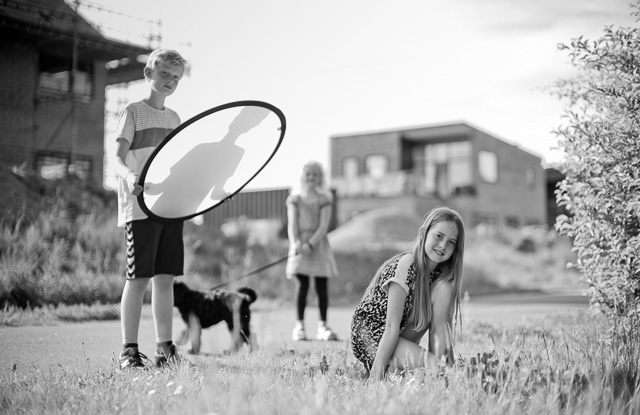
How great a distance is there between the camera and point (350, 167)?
38.4 meters

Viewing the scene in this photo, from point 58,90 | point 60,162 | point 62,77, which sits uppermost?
point 62,77

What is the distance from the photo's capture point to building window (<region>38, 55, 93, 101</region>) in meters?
18.0

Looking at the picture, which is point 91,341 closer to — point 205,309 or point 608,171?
point 205,309

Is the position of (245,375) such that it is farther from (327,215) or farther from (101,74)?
(101,74)

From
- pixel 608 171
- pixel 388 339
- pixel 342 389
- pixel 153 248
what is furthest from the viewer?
pixel 608 171

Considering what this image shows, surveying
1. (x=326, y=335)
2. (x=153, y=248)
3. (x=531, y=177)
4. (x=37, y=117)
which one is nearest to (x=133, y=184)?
(x=153, y=248)

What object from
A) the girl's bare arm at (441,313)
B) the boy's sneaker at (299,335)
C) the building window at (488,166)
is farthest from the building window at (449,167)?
the girl's bare arm at (441,313)

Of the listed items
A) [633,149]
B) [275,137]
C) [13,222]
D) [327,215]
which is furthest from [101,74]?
[633,149]

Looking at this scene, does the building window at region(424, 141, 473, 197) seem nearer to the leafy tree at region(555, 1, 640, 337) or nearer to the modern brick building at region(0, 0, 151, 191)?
the modern brick building at region(0, 0, 151, 191)

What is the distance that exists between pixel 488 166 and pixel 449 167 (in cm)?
219

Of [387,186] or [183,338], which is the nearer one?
[183,338]

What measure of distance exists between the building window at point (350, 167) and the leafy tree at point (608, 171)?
1277 inches

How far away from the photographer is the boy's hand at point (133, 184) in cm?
442

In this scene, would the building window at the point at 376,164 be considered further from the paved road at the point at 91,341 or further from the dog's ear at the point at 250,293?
the dog's ear at the point at 250,293
